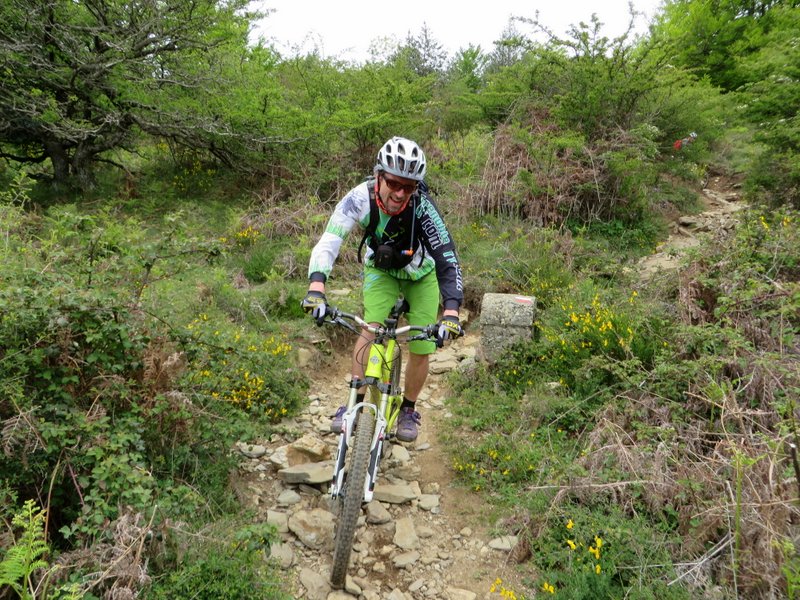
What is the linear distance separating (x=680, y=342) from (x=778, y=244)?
1.49 metres

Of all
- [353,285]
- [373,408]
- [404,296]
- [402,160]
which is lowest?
[373,408]

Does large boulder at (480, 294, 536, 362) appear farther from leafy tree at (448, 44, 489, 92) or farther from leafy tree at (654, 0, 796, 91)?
leafy tree at (448, 44, 489, 92)

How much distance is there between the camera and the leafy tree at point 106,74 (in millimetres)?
7879

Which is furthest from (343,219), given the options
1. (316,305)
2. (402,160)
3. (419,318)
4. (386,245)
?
(419,318)

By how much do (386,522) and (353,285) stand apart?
4.14 metres

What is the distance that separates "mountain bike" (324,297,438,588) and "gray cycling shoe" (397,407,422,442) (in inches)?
16.6

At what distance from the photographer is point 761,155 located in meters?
7.40

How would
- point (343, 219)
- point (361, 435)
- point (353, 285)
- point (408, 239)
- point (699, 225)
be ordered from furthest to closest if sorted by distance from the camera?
point (699, 225)
point (353, 285)
point (408, 239)
point (343, 219)
point (361, 435)

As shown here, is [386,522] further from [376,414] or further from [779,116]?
[779,116]

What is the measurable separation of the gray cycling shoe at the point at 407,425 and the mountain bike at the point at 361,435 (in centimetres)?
42

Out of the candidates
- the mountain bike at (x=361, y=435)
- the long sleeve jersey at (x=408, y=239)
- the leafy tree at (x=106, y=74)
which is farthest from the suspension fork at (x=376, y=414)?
the leafy tree at (x=106, y=74)

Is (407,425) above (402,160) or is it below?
below

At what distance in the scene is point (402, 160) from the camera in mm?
3318

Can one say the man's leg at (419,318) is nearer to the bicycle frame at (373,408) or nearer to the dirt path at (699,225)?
the bicycle frame at (373,408)
